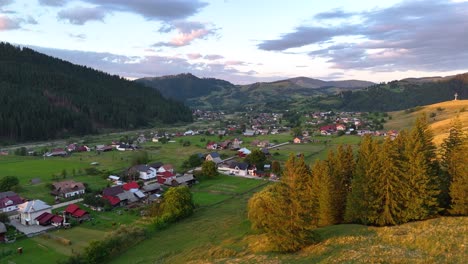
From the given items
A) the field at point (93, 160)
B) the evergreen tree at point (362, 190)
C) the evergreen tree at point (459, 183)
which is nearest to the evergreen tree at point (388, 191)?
the evergreen tree at point (362, 190)

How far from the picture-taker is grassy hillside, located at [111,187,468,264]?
18609 millimetres

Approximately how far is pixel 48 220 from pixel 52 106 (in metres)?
118

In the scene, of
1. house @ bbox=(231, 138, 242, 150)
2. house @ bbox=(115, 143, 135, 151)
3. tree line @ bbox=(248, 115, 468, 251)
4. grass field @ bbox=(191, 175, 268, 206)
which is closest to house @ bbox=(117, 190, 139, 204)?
grass field @ bbox=(191, 175, 268, 206)

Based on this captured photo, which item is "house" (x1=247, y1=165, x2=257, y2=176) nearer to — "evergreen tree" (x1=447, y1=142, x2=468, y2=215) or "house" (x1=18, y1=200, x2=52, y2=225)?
"house" (x1=18, y1=200, x2=52, y2=225)

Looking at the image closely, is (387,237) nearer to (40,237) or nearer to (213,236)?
(213,236)

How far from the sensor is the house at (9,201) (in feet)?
160

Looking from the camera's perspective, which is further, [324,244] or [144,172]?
[144,172]

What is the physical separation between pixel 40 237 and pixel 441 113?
152 meters

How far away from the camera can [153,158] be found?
87.6 metres

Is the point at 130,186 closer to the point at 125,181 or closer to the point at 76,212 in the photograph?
the point at 125,181

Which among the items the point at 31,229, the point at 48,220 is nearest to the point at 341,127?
the point at 48,220

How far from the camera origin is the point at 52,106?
483ft

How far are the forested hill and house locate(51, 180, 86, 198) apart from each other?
7897 cm

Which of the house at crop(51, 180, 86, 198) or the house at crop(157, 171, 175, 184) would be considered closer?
the house at crop(51, 180, 86, 198)
